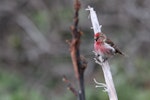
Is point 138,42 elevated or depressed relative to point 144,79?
elevated

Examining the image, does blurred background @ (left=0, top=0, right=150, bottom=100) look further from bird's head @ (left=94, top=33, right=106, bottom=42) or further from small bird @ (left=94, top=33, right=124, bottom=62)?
bird's head @ (left=94, top=33, right=106, bottom=42)

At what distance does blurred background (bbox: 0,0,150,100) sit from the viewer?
756 centimetres

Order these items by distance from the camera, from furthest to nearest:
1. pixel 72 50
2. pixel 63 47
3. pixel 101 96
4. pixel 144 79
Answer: pixel 63 47, pixel 144 79, pixel 101 96, pixel 72 50

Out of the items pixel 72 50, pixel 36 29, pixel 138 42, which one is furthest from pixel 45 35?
pixel 72 50

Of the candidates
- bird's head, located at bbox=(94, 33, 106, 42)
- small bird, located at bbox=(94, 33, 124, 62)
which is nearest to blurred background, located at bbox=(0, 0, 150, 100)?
small bird, located at bbox=(94, 33, 124, 62)

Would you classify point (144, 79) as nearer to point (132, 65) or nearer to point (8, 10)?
point (132, 65)

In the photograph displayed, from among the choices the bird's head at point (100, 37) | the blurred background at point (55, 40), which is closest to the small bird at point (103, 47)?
the bird's head at point (100, 37)

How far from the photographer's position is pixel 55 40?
8.13m

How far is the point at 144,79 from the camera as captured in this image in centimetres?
714

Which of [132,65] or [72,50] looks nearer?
[72,50]

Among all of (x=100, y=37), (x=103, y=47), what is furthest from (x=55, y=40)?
(x=100, y=37)

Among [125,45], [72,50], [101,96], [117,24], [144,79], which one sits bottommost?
[72,50]

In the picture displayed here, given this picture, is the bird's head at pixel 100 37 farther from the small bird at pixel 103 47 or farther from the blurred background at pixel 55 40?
the blurred background at pixel 55 40

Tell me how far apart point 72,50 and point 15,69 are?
23.9 ft
